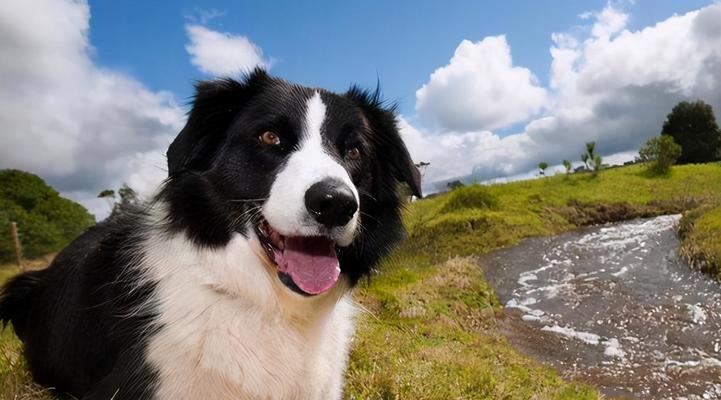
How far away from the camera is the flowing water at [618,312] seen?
7.25 metres

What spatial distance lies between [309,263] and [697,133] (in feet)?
138

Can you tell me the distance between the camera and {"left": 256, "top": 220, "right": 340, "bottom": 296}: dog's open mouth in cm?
248

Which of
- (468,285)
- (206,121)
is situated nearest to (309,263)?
(206,121)

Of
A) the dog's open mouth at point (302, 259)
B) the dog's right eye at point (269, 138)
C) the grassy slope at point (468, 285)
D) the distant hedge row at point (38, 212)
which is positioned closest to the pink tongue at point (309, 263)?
the dog's open mouth at point (302, 259)

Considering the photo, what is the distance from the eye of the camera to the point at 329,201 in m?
2.21

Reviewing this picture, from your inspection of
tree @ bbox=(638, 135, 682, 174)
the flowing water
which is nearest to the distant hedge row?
the flowing water

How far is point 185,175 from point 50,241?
72.7 feet

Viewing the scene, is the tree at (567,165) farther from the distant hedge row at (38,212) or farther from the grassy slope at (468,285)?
the distant hedge row at (38,212)

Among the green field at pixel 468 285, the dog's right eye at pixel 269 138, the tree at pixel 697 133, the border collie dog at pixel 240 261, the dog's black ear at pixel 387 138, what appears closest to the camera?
the border collie dog at pixel 240 261

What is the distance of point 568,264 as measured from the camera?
13.0 meters

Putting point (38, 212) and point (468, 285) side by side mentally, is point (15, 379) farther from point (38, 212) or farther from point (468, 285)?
point (38, 212)

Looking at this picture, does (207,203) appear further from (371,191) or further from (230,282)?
(371,191)

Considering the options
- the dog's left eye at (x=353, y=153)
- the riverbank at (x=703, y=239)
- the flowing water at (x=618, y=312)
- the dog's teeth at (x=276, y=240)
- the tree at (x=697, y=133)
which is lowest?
the flowing water at (x=618, y=312)

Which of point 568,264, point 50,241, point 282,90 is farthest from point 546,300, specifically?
point 50,241
